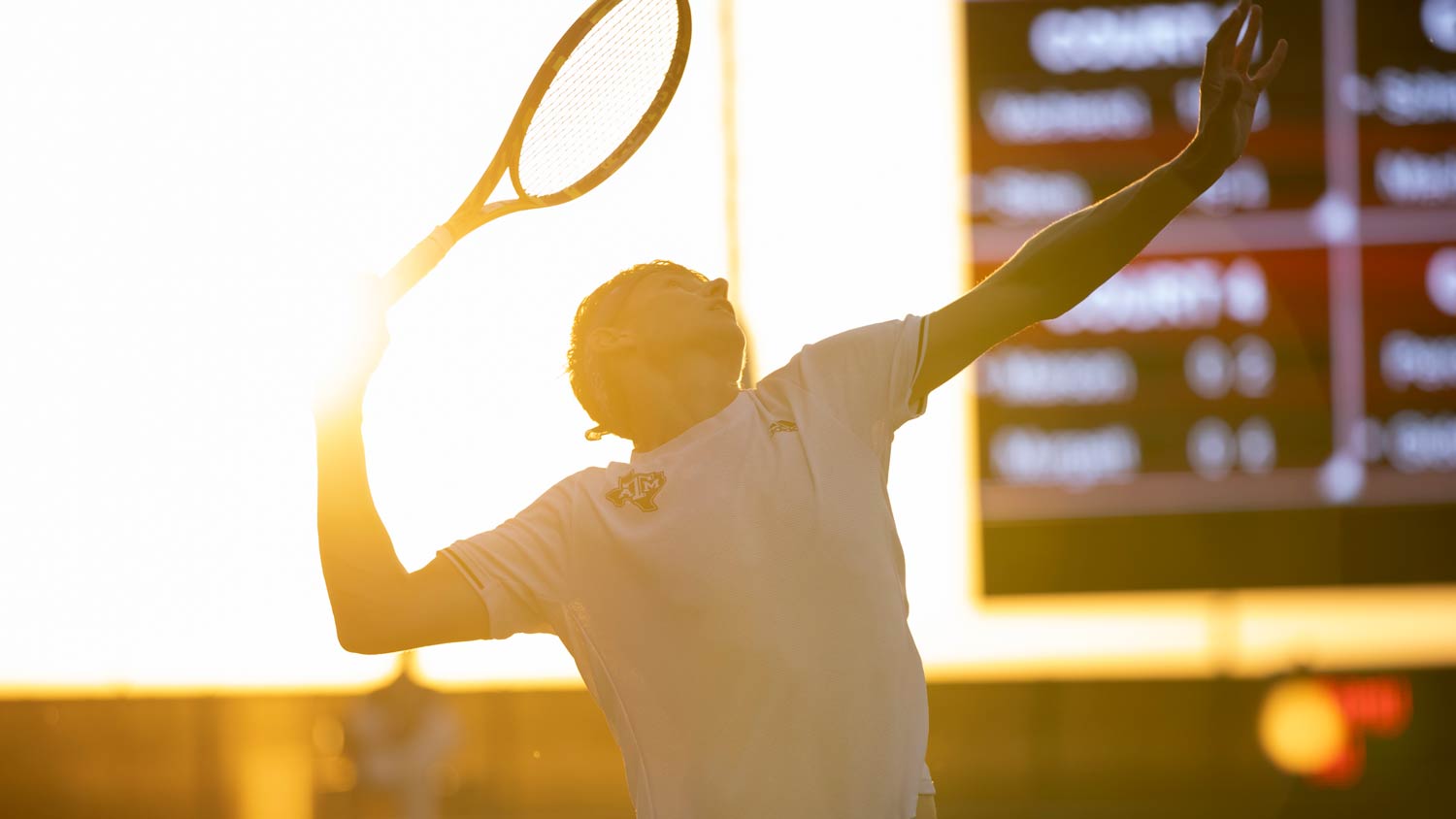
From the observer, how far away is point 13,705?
18.4 m

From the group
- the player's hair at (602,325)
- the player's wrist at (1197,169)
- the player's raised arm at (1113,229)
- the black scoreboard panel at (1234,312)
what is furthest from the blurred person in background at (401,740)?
the player's wrist at (1197,169)

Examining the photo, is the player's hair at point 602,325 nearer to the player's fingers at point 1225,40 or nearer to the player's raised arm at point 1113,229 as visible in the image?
the player's raised arm at point 1113,229

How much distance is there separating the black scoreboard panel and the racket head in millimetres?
4806

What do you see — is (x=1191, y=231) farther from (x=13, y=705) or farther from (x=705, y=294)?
(x=13, y=705)

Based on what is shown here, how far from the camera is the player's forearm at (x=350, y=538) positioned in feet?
7.66

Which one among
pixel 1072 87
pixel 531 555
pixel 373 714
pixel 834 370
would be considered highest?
pixel 1072 87

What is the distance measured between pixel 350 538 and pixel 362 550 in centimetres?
2

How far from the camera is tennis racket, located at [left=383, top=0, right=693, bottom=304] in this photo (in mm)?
3176

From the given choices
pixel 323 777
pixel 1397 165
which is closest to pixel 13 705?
pixel 323 777

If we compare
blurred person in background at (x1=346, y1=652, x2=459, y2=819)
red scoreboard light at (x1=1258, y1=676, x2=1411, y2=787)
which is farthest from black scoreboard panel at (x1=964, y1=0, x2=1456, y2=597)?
blurred person in background at (x1=346, y1=652, x2=459, y2=819)

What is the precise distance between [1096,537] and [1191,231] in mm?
1391

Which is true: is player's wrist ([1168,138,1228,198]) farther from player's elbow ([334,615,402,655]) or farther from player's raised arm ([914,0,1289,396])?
player's elbow ([334,615,402,655])

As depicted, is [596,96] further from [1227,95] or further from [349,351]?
[1227,95]

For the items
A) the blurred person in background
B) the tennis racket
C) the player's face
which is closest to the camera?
the player's face
